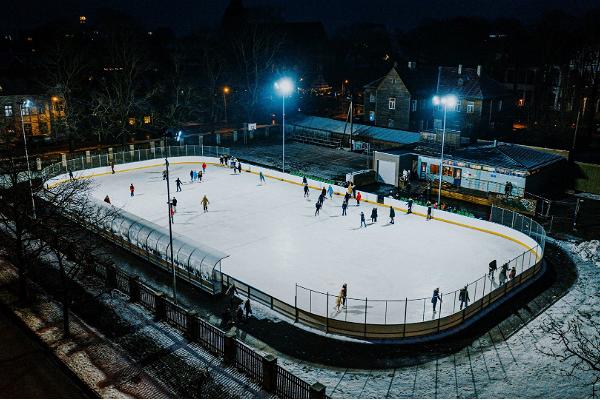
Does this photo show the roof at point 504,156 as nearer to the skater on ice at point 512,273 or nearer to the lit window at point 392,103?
the skater on ice at point 512,273

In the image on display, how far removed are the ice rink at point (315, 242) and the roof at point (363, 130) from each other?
1656 centimetres

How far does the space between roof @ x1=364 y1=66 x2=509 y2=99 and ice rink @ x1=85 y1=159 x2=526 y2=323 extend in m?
22.7

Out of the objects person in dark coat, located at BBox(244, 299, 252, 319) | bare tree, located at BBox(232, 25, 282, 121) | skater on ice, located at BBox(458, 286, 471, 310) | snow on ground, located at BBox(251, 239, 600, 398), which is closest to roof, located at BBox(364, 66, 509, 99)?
bare tree, located at BBox(232, 25, 282, 121)

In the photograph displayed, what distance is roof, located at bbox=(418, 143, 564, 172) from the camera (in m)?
35.9

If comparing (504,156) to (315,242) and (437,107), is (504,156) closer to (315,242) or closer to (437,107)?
(315,242)

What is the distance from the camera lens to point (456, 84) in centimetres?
5147

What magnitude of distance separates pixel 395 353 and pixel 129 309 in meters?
9.65

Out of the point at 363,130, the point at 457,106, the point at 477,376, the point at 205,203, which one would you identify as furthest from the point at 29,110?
the point at 477,376

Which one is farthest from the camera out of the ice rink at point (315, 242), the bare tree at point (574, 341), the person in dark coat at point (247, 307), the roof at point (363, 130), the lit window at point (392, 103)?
the lit window at point (392, 103)

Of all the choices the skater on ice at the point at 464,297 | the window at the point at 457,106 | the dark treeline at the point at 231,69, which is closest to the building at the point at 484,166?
the window at the point at 457,106

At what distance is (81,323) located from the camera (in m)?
17.7

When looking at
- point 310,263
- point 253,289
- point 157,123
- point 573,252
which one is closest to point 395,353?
point 253,289

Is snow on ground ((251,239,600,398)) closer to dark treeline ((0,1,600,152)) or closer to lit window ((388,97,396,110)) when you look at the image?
dark treeline ((0,1,600,152))

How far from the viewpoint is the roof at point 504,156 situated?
1412 inches
